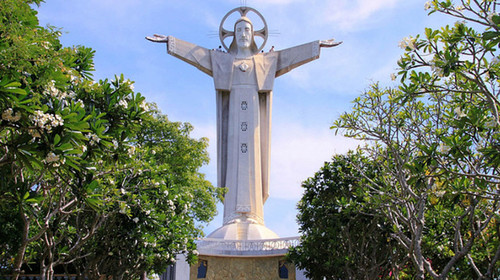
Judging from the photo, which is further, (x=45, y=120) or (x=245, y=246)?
(x=245, y=246)

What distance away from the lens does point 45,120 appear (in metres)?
6.71

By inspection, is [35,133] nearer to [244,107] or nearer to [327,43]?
[244,107]

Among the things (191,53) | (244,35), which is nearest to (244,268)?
(191,53)

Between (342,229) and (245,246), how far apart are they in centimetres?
841

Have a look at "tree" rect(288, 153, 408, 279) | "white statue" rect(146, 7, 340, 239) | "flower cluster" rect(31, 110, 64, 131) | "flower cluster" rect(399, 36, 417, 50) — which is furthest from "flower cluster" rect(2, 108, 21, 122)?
"white statue" rect(146, 7, 340, 239)

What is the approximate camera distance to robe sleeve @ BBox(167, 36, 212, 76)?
30.6 meters

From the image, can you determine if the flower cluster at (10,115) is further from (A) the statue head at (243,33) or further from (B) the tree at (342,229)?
(A) the statue head at (243,33)

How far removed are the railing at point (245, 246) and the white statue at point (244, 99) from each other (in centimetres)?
416

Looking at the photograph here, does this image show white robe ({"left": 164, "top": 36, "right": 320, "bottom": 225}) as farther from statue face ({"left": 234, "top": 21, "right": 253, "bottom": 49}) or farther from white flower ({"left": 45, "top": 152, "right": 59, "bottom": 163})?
white flower ({"left": 45, "top": 152, "right": 59, "bottom": 163})

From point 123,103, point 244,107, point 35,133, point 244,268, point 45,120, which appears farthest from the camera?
point 244,107

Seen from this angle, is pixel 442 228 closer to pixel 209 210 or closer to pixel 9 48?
pixel 209 210

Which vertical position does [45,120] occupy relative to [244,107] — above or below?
below

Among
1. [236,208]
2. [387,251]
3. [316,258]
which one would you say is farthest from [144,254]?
[236,208]

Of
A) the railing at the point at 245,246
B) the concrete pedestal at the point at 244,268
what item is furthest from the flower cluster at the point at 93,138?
the concrete pedestal at the point at 244,268
